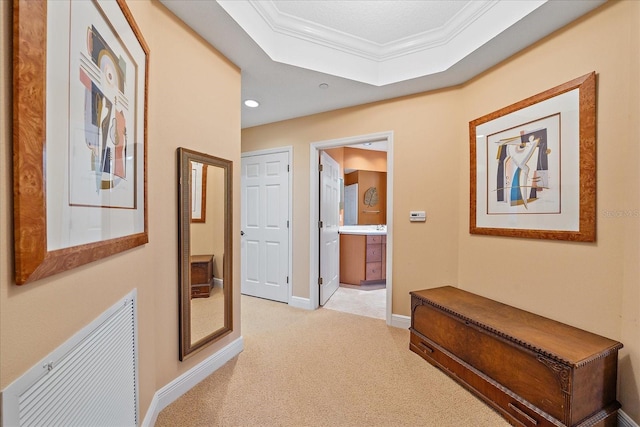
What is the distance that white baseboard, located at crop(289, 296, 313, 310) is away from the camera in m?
3.22

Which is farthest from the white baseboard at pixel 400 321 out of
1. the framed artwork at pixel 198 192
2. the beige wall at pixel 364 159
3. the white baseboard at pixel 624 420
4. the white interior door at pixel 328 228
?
the beige wall at pixel 364 159

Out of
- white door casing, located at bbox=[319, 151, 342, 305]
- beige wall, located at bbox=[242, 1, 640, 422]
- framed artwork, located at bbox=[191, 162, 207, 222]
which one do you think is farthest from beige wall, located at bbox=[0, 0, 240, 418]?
beige wall, located at bbox=[242, 1, 640, 422]

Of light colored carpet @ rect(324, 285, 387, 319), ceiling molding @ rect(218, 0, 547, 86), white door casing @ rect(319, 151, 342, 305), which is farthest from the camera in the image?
white door casing @ rect(319, 151, 342, 305)

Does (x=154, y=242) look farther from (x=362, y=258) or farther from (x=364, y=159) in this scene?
(x=364, y=159)

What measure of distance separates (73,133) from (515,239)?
8.43 feet

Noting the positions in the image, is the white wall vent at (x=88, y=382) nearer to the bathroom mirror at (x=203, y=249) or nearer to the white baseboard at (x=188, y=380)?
the white baseboard at (x=188, y=380)

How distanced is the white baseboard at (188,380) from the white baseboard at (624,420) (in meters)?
2.41

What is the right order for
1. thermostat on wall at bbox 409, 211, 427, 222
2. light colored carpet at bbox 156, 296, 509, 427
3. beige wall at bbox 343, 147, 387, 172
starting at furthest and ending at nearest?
1. beige wall at bbox 343, 147, 387, 172
2. thermostat on wall at bbox 409, 211, 427, 222
3. light colored carpet at bbox 156, 296, 509, 427

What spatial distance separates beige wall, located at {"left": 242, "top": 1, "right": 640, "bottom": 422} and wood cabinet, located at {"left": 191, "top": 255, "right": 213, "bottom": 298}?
1.42 metres

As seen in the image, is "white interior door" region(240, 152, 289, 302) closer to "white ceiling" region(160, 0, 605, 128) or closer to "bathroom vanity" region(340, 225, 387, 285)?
"white ceiling" region(160, 0, 605, 128)

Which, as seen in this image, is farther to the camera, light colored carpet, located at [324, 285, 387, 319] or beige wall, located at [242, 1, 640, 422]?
light colored carpet, located at [324, 285, 387, 319]

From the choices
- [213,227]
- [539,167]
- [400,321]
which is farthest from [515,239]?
[213,227]

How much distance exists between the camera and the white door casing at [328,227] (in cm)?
335

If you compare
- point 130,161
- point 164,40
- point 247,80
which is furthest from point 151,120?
point 247,80
